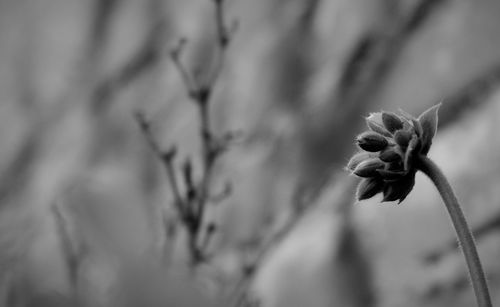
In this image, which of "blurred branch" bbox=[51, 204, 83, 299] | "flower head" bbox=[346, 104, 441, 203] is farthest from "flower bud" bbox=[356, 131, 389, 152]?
"blurred branch" bbox=[51, 204, 83, 299]

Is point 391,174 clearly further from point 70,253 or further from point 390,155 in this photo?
point 70,253

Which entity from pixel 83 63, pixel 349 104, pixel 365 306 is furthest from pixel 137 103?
pixel 365 306

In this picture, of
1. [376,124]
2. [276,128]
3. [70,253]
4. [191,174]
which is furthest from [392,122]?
[276,128]

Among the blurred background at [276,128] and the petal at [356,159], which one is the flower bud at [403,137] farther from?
the blurred background at [276,128]

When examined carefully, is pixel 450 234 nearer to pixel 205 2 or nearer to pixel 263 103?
pixel 263 103

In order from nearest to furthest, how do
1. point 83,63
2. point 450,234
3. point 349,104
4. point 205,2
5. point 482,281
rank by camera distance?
point 482,281, point 450,234, point 349,104, point 205,2, point 83,63

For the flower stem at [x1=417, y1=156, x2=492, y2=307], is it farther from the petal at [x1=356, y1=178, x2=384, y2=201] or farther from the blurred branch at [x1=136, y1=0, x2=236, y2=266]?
the blurred branch at [x1=136, y1=0, x2=236, y2=266]
